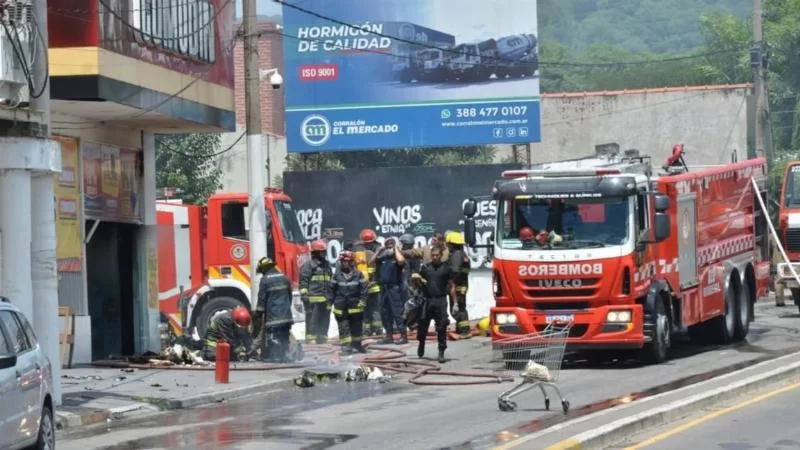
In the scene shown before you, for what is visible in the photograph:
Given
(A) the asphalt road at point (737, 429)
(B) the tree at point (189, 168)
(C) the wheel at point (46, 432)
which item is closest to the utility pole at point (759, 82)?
(B) the tree at point (189, 168)

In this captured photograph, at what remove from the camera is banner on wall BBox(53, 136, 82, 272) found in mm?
22078

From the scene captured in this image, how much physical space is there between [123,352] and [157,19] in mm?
5917

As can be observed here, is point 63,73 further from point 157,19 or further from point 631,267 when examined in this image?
point 631,267

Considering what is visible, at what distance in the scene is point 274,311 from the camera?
22.5 m

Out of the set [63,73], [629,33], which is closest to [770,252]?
[63,73]

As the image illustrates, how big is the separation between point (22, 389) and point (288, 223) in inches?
635

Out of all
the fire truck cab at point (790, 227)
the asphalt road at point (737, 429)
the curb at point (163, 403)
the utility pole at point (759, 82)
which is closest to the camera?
the asphalt road at point (737, 429)

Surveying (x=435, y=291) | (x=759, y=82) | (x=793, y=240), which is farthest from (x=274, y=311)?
(x=759, y=82)

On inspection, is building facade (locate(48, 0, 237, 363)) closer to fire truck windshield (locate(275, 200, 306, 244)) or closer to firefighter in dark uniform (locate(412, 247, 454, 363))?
fire truck windshield (locate(275, 200, 306, 244))

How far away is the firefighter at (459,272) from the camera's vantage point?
24.6 meters

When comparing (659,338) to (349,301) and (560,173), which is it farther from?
(349,301)

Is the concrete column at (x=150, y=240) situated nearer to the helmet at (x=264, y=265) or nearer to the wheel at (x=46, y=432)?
the helmet at (x=264, y=265)

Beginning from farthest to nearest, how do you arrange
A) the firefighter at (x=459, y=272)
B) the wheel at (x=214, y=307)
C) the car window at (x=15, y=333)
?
1. the wheel at (x=214, y=307)
2. the firefighter at (x=459, y=272)
3. the car window at (x=15, y=333)

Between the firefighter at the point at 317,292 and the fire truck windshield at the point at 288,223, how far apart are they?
1280 mm
